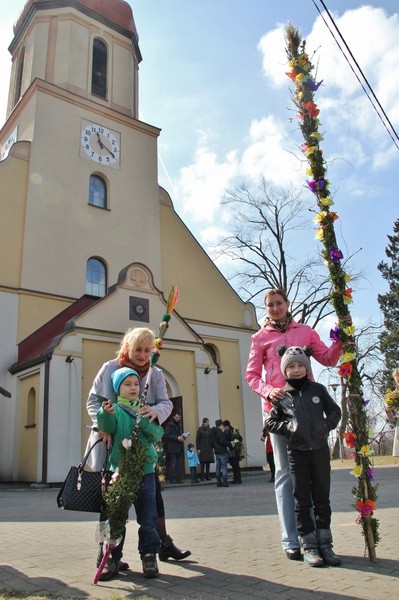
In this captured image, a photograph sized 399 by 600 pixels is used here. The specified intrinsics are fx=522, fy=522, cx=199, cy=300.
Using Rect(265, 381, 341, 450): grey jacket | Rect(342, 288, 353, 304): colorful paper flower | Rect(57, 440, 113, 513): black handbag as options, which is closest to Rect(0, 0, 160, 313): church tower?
Rect(57, 440, 113, 513): black handbag

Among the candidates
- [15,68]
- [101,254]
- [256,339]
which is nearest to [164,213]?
[101,254]

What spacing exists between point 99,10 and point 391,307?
31.0 meters

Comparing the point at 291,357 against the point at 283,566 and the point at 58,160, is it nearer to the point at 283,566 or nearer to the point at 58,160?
the point at 283,566

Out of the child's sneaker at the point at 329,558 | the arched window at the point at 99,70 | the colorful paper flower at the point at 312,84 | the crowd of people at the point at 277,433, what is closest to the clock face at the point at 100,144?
the arched window at the point at 99,70

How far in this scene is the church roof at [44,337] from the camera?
17.1m

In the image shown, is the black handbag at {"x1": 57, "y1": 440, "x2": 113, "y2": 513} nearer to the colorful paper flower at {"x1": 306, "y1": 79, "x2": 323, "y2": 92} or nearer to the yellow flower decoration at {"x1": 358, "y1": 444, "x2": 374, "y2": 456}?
the yellow flower decoration at {"x1": 358, "y1": 444, "x2": 374, "y2": 456}

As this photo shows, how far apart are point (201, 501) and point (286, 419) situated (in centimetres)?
622

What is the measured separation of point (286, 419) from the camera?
13.9ft

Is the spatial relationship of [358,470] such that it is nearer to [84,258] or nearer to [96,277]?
[84,258]

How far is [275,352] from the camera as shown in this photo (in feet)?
15.4

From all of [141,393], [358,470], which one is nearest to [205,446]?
[358,470]

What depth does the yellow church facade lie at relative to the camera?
1673cm

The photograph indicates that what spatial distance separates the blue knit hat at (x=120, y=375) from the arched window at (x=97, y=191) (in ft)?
63.0

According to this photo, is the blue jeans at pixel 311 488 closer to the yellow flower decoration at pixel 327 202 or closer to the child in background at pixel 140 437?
the child in background at pixel 140 437
